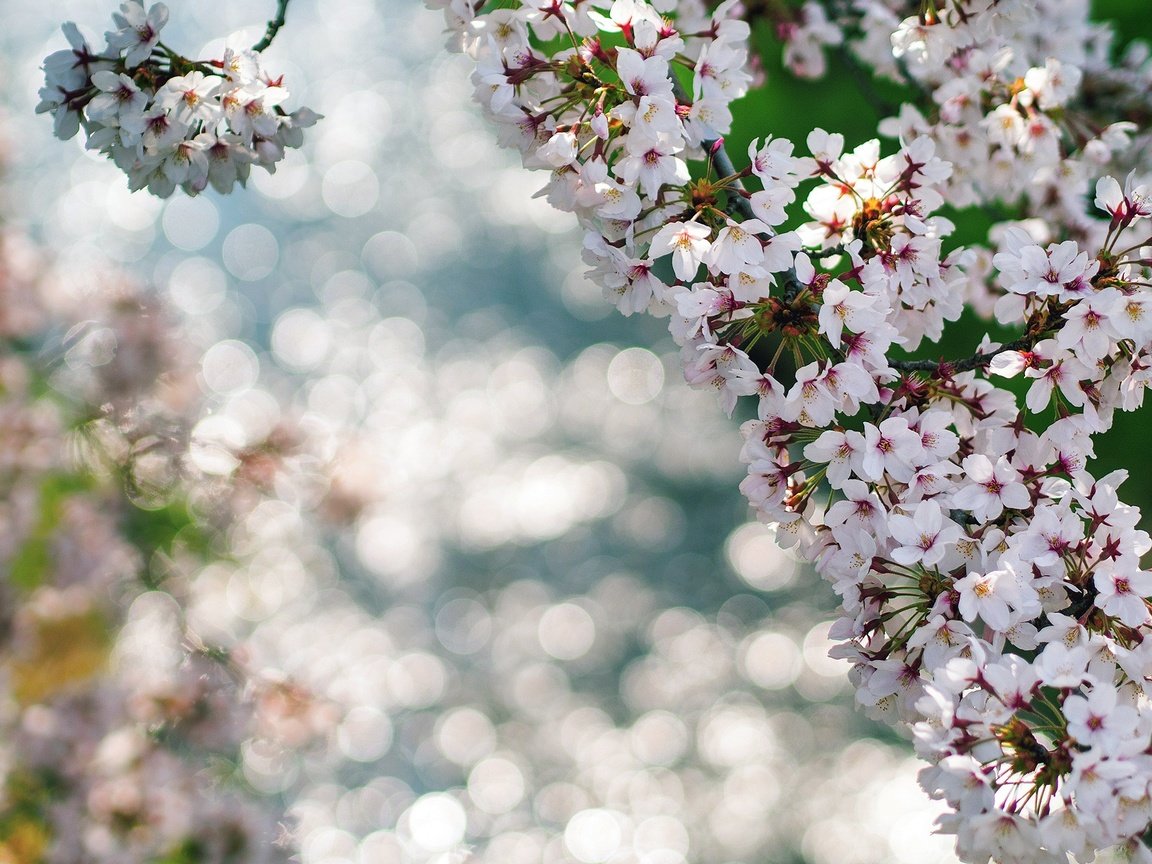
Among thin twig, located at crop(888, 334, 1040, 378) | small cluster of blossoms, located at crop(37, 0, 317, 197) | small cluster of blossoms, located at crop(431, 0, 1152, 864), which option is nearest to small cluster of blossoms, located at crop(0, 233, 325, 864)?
small cluster of blossoms, located at crop(37, 0, 317, 197)

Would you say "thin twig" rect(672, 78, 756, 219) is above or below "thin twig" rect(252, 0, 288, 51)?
below

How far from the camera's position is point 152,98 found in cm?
118

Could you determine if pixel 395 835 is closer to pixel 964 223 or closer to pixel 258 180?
pixel 964 223

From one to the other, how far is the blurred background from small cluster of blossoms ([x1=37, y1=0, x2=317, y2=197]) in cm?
358

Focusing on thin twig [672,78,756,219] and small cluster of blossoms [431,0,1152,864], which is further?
thin twig [672,78,756,219]

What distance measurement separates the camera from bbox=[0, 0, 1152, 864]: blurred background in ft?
20.0

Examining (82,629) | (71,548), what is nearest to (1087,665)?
(71,548)

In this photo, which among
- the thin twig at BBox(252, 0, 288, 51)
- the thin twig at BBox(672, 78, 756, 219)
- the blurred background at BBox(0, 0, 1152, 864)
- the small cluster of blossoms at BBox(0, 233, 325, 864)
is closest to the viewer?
the thin twig at BBox(672, 78, 756, 219)

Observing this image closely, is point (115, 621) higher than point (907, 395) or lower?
lower

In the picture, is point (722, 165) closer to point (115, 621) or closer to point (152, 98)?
point (152, 98)

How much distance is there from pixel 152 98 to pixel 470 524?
21.4ft

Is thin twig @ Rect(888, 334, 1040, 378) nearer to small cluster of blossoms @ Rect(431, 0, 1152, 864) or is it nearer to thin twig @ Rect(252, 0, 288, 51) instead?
small cluster of blossoms @ Rect(431, 0, 1152, 864)

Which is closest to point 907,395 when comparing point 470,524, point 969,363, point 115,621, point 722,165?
point 969,363

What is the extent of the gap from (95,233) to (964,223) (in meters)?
7.76
